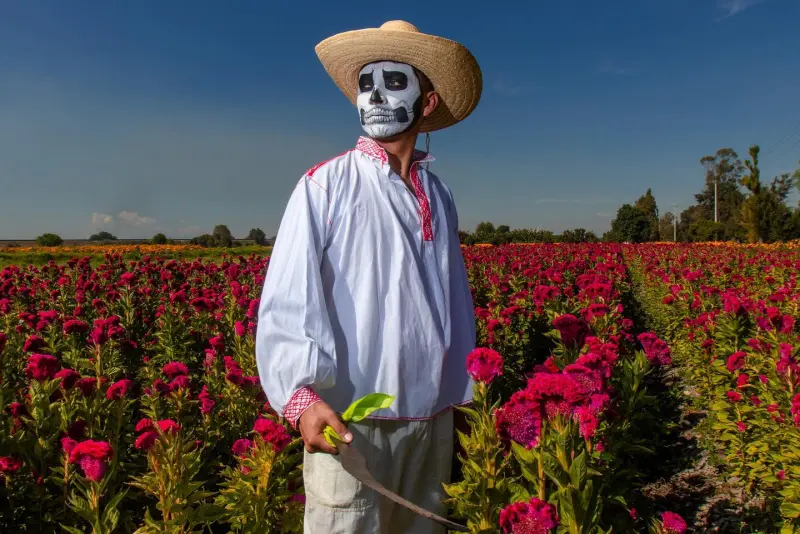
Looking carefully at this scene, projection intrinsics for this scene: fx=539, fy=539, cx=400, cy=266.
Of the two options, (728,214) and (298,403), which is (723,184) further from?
(298,403)

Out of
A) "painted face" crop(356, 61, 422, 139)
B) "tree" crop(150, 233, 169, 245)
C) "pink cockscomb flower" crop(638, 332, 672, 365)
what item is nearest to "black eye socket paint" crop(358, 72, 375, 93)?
"painted face" crop(356, 61, 422, 139)

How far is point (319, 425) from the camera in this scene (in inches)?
59.9

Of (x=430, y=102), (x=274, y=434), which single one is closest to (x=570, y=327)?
(x=430, y=102)

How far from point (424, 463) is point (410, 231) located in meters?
0.83

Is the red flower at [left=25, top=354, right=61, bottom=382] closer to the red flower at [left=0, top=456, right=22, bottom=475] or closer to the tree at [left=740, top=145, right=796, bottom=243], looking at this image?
the red flower at [left=0, top=456, right=22, bottom=475]

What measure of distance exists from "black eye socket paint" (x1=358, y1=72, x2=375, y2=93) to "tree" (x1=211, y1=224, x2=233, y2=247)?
34.9m

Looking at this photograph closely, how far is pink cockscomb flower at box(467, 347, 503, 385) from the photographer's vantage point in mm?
1932

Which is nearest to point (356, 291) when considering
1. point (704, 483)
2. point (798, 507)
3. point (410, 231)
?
point (410, 231)

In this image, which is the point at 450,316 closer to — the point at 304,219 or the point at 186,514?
the point at 304,219

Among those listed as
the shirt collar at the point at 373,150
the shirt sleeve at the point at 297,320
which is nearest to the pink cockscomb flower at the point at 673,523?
the shirt sleeve at the point at 297,320

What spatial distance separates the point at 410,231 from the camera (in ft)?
6.33

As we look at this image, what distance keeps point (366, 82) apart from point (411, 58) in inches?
7.9

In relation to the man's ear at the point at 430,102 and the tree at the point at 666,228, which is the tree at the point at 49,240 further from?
the tree at the point at 666,228

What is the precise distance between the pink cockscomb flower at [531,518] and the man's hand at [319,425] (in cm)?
49
